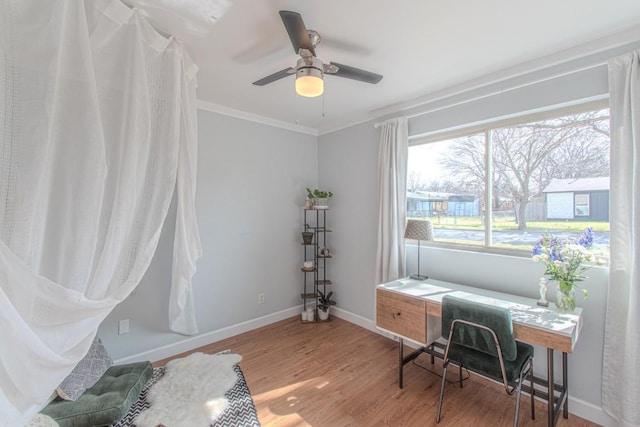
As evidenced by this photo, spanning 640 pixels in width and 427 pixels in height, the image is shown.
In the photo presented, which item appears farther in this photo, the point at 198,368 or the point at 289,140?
the point at 289,140

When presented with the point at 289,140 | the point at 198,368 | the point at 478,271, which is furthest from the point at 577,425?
the point at 289,140

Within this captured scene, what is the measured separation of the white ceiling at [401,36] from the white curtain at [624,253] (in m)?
0.41

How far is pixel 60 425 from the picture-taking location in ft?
5.19

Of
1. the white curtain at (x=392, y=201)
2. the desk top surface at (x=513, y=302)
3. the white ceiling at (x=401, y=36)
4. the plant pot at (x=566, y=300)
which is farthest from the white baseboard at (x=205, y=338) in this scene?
the plant pot at (x=566, y=300)

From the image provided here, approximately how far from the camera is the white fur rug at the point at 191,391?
1872 mm

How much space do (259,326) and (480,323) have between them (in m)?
2.49

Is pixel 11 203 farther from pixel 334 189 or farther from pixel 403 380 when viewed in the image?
pixel 334 189

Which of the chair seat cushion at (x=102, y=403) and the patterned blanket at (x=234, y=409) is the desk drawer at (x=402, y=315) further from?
the chair seat cushion at (x=102, y=403)

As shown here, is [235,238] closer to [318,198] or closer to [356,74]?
[318,198]

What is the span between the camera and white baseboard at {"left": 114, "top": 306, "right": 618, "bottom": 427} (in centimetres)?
191

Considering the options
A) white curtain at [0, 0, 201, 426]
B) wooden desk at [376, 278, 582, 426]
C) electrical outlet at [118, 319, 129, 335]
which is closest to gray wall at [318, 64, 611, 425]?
wooden desk at [376, 278, 582, 426]

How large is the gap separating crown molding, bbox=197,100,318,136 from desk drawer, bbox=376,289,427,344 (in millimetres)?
2357

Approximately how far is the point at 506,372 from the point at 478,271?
915mm

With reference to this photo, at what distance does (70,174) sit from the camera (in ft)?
3.07
